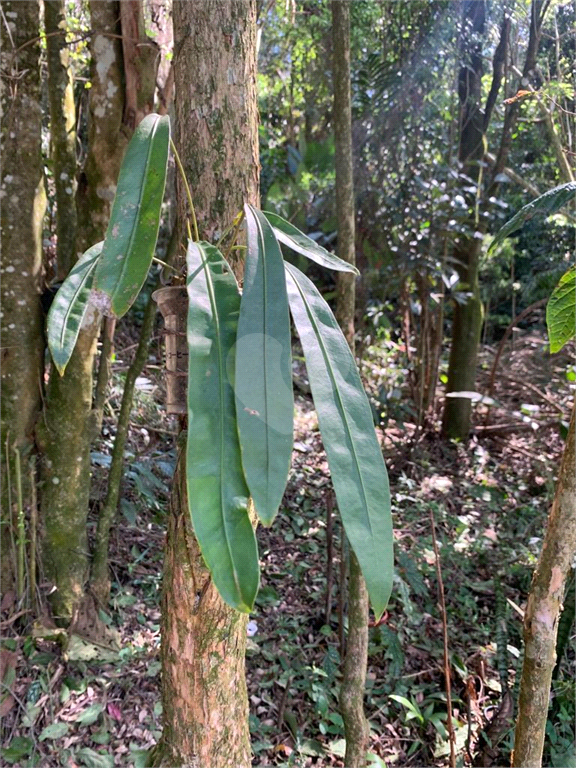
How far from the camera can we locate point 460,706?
2143 mm

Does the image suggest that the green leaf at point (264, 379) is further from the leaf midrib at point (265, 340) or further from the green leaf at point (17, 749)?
the green leaf at point (17, 749)

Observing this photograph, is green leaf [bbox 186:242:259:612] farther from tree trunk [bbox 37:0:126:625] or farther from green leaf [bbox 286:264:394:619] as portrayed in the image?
tree trunk [bbox 37:0:126:625]

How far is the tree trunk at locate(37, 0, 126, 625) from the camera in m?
2.13

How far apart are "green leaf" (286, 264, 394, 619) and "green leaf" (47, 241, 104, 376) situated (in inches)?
14.9

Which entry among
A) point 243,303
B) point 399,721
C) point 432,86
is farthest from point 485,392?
point 243,303

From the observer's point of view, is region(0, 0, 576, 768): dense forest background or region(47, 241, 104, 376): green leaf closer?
region(47, 241, 104, 376): green leaf

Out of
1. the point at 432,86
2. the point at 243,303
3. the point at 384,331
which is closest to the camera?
the point at 243,303

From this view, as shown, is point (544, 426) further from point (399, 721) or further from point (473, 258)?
point (399, 721)

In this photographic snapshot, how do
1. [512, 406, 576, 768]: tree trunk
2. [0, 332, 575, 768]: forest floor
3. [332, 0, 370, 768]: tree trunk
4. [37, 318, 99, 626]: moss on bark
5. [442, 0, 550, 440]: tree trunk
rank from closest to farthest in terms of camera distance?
[512, 406, 576, 768]: tree trunk → [332, 0, 370, 768]: tree trunk → [0, 332, 575, 768]: forest floor → [37, 318, 99, 626]: moss on bark → [442, 0, 550, 440]: tree trunk

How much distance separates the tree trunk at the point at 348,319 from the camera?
5.13ft

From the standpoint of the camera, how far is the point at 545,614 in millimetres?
1146

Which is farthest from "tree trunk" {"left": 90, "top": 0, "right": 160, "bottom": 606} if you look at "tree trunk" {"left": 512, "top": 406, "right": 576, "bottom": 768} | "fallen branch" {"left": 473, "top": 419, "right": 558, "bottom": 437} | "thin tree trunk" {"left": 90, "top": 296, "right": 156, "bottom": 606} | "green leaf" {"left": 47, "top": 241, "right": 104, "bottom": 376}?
"fallen branch" {"left": 473, "top": 419, "right": 558, "bottom": 437}

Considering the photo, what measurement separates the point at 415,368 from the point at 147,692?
2.84 m

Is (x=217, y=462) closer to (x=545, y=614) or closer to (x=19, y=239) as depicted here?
(x=545, y=614)
